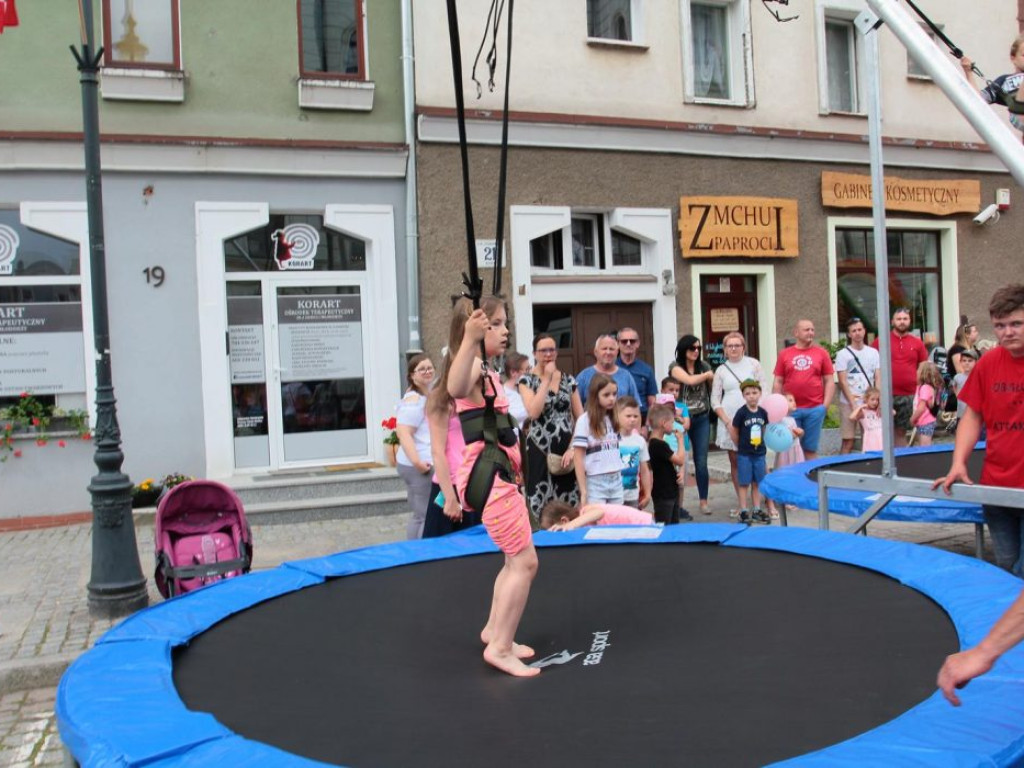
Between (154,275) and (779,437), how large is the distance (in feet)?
16.9

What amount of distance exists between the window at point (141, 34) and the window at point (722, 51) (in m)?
5.10

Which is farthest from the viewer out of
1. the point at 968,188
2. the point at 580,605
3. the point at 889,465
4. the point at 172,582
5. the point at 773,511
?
the point at 968,188

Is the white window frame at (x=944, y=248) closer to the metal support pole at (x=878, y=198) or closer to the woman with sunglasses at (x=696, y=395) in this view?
the woman with sunglasses at (x=696, y=395)

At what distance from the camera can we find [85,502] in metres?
7.34

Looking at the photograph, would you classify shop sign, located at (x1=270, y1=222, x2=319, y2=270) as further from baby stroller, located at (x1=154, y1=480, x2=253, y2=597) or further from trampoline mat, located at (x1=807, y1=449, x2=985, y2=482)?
trampoline mat, located at (x1=807, y1=449, x2=985, y2=482)

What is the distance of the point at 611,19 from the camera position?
9.12 metres

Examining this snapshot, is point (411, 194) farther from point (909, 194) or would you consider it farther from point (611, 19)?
point (909, 194)

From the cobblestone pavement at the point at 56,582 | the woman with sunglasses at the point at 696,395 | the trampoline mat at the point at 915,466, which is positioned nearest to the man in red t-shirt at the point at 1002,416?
the trampoline mat at the point at 915,466

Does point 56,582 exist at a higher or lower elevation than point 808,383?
lower

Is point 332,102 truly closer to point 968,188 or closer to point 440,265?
point 440,265

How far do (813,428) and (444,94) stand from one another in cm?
448

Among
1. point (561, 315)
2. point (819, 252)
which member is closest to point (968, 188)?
point (819, 252)

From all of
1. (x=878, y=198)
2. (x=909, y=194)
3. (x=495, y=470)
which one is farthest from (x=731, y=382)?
(x=909, y=194)

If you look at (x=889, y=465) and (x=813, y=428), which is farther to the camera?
(x=813, y=428)
